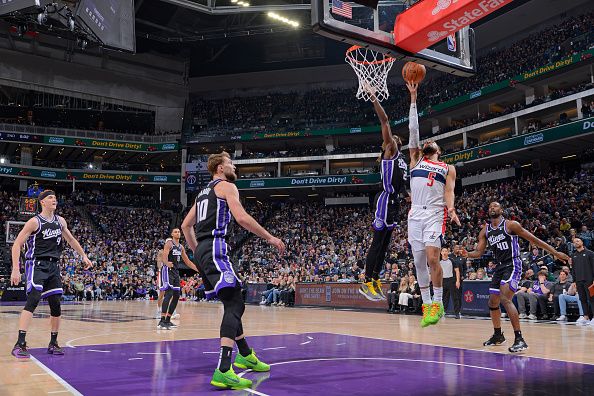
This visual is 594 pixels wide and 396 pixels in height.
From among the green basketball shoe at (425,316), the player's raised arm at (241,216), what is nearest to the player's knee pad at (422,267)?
the green basketball shoe at (425,316)

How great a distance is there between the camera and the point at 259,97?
4862 centimetres

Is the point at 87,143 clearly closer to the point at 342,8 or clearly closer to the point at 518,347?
the point at 342,8

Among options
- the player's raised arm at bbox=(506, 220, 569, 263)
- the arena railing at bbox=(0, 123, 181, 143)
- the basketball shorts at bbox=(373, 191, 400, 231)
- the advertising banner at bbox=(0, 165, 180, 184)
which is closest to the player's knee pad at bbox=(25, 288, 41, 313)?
the basketball shorts at bbox=(373, 191, 400, 231)

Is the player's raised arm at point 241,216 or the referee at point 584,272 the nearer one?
the player's raised arm at point 241,216

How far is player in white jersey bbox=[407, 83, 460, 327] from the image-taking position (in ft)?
22.7

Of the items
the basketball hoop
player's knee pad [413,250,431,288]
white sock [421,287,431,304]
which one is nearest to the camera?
player's knee pad [413,250,431,288]

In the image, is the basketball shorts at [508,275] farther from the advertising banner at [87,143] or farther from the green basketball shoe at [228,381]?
the advertising banner at [87,143]

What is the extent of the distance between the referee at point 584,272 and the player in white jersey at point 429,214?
7.53m

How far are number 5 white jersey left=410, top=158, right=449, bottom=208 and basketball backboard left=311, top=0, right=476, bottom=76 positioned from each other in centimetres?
172

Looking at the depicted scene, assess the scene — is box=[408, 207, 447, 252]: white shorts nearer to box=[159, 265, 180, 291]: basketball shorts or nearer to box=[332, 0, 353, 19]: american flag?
box=[332, 0, 353, 19]: american flag

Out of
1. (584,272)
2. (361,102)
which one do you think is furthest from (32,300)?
(361,102)

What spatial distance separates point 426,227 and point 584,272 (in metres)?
8.12

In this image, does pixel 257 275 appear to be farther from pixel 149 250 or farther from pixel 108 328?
pixel 108 328

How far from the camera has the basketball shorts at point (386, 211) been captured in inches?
284
